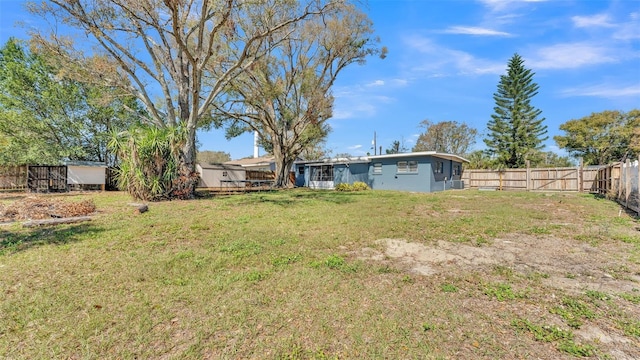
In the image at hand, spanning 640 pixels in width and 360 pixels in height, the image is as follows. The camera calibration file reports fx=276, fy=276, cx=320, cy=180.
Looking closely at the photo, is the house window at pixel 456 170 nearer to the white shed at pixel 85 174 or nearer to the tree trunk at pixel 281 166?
the tree trunk at pixel 281 166

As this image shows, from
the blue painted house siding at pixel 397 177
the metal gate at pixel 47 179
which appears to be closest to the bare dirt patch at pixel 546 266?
the blue painted house siding at pixel 397 177

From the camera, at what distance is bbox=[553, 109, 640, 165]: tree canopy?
954 inches

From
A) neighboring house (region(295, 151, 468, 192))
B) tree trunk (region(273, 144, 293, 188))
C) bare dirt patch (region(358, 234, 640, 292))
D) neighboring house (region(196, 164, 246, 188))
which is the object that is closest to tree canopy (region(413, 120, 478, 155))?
neighboring house (region(295, 151, 468, 192))

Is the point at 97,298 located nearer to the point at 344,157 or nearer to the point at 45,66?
the point at 344,157

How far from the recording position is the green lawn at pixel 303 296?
84.9 inches

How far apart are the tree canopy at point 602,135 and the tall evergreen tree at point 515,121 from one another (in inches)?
98.9

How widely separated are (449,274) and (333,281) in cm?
155

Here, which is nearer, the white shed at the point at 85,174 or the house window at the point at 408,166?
the white shed at the point at 85,174

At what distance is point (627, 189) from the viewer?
8609 millimetres

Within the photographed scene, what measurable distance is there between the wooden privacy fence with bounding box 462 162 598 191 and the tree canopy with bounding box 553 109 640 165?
1114 centimetres

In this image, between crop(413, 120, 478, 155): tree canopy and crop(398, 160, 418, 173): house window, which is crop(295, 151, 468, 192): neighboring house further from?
crop(413, 120, 478, 155): tree canopy

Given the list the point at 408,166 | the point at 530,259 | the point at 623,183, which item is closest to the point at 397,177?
the point at 408,166

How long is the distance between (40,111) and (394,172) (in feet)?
76.4

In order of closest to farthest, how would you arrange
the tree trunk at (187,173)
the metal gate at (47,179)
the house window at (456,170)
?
the tree trunk at (187,173)
the metal gate at (47,179)
the house window at (456,170)
